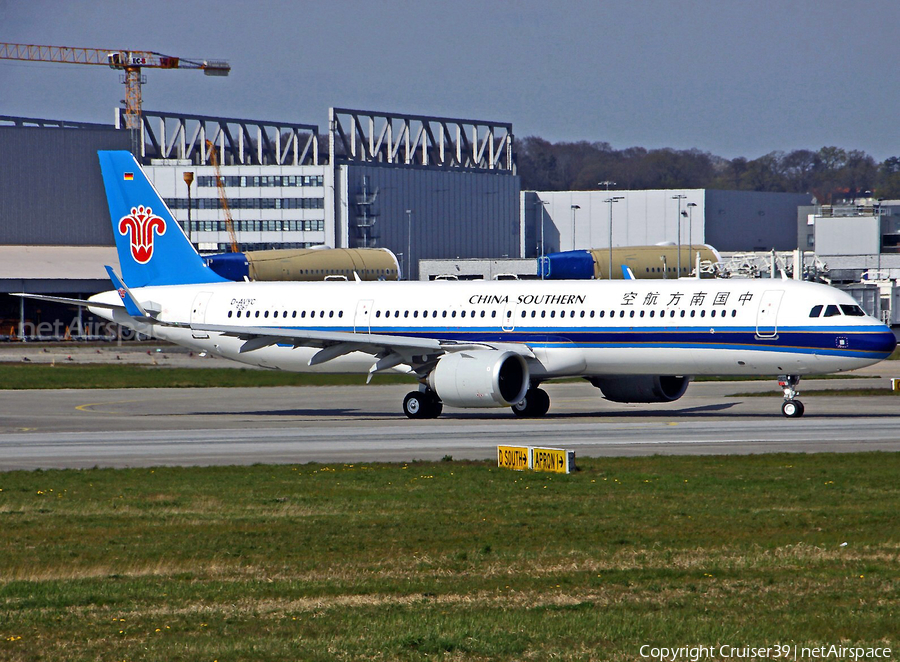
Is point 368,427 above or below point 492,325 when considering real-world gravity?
below

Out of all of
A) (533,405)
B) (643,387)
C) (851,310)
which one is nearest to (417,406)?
(533,405)

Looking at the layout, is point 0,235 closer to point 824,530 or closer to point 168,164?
point 168,164

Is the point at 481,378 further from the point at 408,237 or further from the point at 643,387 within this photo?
the point at 408,237

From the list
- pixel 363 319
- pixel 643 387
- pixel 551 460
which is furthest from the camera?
pixel 363 319

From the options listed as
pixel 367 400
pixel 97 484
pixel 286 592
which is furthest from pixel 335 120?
pixel 286 592

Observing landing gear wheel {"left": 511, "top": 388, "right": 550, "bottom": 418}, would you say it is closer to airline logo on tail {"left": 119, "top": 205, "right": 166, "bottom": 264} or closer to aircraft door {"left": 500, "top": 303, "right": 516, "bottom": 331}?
aircraft door {"left": 500, "top": 303, "right": 516, "bottom": 331}

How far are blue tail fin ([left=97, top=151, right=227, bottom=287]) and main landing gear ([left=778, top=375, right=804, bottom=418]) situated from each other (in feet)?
72.0

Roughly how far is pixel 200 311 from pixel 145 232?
13.4ft

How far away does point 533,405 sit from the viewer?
40.2 m

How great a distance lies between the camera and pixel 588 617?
11930mm

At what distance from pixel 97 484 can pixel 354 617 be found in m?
12.8

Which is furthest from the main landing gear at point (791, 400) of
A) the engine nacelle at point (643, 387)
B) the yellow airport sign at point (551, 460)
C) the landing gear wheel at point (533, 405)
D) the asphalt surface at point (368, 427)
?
the yellow airport sign at point (551, 460)

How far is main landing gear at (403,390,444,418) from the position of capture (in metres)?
40.0

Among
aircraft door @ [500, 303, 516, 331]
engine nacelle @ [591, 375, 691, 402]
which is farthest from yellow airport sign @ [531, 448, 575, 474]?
engine nacelle @ [591, 375, 691, 402]
